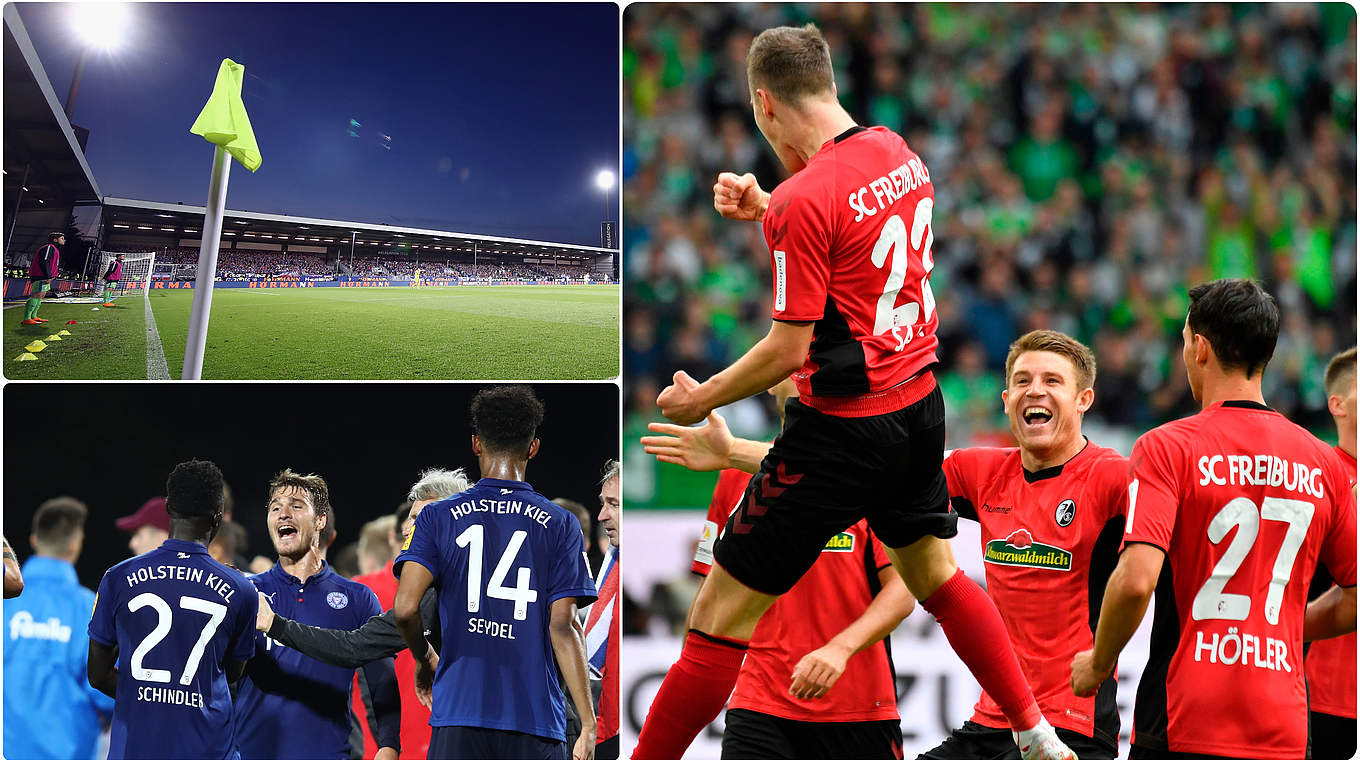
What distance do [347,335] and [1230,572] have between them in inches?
199

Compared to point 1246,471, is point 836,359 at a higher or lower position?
higher

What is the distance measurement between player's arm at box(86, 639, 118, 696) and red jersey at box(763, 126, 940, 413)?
3.71 meters

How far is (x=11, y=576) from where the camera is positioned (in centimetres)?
536

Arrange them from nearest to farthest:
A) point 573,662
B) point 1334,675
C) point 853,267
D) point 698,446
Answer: point 853,267 < point 698,446 < point 1334,675 < point 573,662

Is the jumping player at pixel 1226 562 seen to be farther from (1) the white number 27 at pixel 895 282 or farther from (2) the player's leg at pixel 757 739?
(2) the player's leg at pixel 757 739

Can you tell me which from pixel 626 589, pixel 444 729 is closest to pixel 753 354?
pixel 444 729

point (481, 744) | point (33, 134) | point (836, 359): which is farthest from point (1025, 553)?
point (33, 134)

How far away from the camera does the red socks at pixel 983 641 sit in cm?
288

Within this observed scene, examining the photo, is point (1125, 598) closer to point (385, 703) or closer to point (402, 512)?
point (385, 703)

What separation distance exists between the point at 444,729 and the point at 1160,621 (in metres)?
2.96

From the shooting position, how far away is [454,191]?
6629mm

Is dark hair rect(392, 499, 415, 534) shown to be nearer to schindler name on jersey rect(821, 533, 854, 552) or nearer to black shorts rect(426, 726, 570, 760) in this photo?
black shorts rect(426, 726, 570, 760)

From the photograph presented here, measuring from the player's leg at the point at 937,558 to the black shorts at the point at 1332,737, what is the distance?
2.03m

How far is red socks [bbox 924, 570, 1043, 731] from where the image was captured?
288cm
